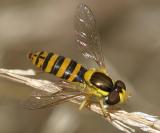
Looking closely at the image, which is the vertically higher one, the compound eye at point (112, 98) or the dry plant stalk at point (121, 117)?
the compound eye at point (112, 98)

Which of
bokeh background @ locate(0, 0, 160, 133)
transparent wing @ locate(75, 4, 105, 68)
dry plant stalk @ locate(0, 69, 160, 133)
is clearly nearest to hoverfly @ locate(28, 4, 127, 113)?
transparent wing @ locate(75, 4, 105, 68)

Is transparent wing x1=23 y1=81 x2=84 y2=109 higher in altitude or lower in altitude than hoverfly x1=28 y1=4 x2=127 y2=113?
lower

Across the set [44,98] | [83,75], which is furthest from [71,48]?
[44,98]

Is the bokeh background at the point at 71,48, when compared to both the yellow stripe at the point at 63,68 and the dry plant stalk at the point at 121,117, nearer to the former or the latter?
the yellow stripe at the point at 63,68

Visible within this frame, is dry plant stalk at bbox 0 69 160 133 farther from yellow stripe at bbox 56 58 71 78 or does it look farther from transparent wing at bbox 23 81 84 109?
yellow stripe at bbox 56 58 71 78

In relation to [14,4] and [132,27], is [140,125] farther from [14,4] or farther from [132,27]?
[132,27]

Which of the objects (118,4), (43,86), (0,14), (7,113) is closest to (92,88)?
(43,86)

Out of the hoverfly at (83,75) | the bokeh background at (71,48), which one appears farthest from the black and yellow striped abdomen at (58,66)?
the bokeh background at (71,48)
